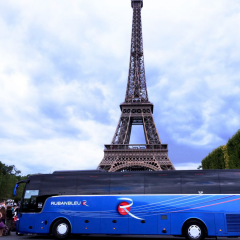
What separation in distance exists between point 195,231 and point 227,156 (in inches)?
719

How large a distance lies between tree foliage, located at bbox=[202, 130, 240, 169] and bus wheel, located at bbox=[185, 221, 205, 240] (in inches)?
625

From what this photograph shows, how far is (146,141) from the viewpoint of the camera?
198ft

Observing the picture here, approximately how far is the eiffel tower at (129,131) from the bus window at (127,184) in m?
38.0

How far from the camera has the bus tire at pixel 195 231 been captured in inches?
496

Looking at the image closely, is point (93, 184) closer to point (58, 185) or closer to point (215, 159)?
point (58, 185)

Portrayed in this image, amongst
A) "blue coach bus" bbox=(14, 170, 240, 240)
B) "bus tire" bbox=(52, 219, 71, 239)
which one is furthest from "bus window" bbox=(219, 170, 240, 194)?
"bus tire" bbox=(52, 219, 71, 239)

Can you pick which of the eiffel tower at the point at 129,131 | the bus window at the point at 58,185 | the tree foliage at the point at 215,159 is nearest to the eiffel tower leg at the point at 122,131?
the eiffel tower at the point at 129,131

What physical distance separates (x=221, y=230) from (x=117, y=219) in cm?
513

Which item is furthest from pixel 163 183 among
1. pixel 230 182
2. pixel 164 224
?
pixel 230 182

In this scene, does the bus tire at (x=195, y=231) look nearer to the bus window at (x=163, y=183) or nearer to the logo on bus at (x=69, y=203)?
the bus window at (x=163, y=183)

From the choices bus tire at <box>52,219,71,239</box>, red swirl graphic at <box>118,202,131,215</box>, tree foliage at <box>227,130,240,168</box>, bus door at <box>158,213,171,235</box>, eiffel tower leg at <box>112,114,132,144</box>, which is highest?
eiffel tower leg at <box>112,114,132,144</box>

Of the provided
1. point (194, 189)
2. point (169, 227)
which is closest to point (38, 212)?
point (169, 227)

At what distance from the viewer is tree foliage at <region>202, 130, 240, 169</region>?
2678 cm

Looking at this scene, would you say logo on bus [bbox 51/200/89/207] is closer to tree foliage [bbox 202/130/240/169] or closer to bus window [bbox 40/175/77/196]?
bus window [bbox 40/175/77/196]
